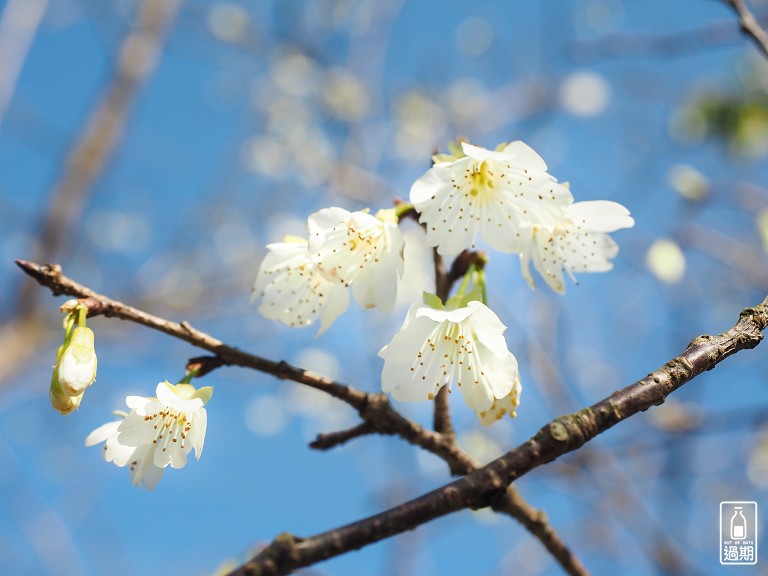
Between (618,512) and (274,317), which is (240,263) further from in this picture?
(274,317)

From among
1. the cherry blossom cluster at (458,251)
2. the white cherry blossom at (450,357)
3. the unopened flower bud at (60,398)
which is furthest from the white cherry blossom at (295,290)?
the unopened flower bud at (60,398)

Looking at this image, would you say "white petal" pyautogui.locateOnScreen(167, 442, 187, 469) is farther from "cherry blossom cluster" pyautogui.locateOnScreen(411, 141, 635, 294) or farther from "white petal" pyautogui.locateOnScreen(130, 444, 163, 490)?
"cherry blossom cluster" pyautogui.locateOnScreen(411, 141, 635, 294)

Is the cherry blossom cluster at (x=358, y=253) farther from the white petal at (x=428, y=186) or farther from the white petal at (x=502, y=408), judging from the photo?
the white petal at (x=502, y=408)

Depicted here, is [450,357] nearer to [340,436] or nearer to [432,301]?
[432,301]

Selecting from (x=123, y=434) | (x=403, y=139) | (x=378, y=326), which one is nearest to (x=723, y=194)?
(x=123, y=434)

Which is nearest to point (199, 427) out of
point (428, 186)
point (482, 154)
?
point (428, 186)
